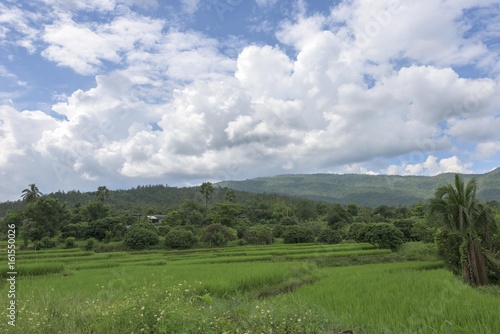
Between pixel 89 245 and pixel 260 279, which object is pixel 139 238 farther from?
pixel 260 279

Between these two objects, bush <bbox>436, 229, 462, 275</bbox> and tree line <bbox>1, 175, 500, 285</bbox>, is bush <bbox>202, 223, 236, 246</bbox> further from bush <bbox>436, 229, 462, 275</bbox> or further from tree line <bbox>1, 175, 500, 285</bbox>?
bush <bbox>436, 229, 462, 275</bbox>

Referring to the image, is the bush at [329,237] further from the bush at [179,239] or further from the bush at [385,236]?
the bush at [179,239]

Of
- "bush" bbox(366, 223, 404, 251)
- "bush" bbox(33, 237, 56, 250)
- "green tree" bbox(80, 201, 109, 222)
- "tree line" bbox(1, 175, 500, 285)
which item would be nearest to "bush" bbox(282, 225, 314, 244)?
"tree line" bbox(1, 175, 500, 285)

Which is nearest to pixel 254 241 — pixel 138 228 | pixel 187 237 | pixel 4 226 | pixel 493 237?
pixel 187 237

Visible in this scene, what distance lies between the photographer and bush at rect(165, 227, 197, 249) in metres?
43.4

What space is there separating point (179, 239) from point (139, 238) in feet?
17.3

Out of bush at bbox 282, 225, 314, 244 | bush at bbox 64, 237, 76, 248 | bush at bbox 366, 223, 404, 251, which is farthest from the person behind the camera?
bush at bbox 282, 225, 314, 244

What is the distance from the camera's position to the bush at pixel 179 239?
142ft

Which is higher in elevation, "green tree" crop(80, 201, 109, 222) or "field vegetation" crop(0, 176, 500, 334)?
"green tree" crop(80, 201, 109, 222)

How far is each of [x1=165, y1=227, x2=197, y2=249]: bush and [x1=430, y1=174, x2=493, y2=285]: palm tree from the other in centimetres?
3157

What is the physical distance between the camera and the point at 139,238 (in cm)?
4312

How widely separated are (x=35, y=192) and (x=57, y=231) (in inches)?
473

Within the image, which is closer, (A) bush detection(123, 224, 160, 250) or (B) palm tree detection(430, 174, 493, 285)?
(B) palm tree detection(430, 174, 493, 285)

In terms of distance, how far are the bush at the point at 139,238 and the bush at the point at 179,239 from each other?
2252 millimetres
